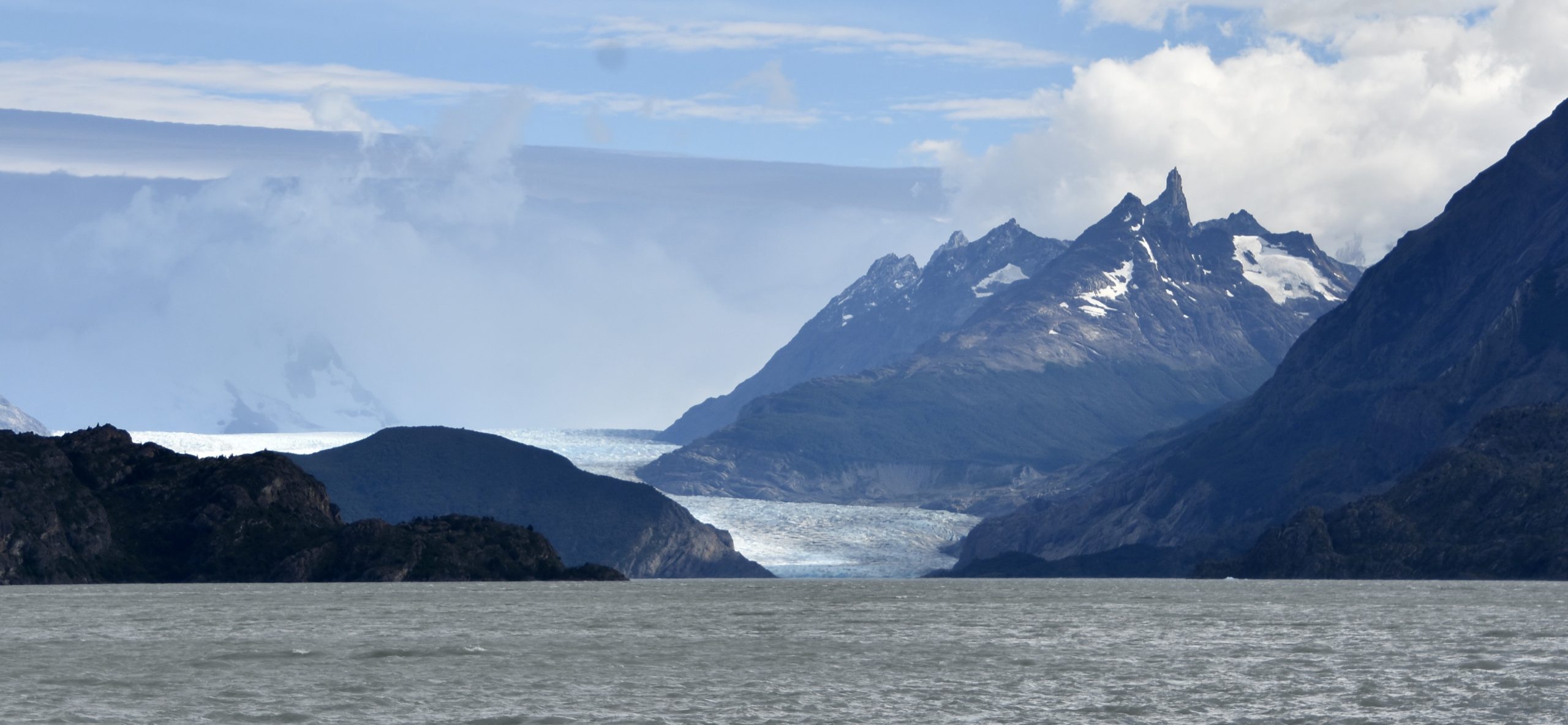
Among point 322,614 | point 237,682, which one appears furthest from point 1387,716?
point 322,614

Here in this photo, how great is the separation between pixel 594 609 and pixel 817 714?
101295mm

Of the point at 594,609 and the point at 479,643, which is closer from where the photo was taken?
the point at 479,643

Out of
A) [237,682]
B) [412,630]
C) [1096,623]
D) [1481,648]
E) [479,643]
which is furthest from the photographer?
[1096,623]

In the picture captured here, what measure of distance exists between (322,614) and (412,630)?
24.9m

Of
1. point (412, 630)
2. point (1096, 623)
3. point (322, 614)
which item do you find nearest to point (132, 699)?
point (412, 630)

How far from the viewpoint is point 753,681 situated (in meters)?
105

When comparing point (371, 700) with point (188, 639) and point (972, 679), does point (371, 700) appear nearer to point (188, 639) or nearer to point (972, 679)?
point (972, 679)

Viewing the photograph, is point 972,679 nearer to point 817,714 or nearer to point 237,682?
point 817,714

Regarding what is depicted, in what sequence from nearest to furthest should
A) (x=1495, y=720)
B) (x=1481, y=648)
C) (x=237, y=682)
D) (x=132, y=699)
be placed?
(x=1495, y=720)
(x=132, y=699)
(x=237, y=682)
(x=1481, y=648)

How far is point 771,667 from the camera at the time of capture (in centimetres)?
11488

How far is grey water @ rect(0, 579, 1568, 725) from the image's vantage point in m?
89.6

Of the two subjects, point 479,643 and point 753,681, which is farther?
point 479,643

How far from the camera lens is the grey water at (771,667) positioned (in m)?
89.6

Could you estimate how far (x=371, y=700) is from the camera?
9394 cm
